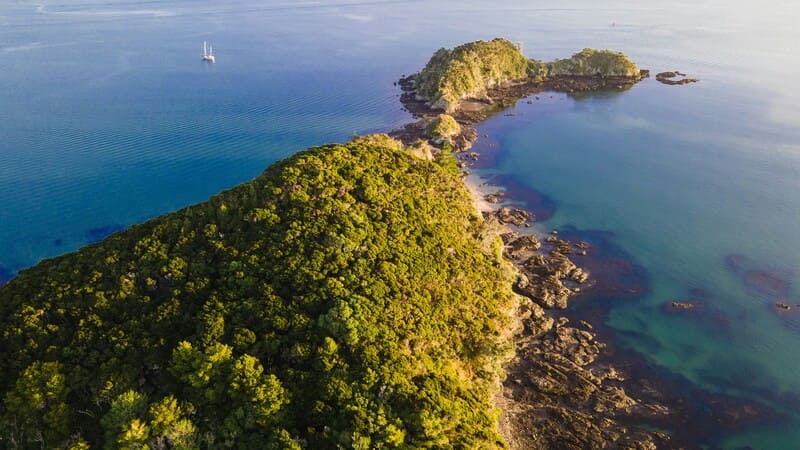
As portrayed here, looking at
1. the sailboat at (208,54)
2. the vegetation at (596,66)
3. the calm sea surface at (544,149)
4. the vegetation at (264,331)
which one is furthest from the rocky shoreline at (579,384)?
the sailboat at (208,54)

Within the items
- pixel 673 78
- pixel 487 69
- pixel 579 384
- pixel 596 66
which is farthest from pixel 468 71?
pixel 579 384

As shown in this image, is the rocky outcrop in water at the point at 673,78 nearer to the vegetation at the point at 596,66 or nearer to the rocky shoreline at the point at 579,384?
the vegetation at the point at 596,66

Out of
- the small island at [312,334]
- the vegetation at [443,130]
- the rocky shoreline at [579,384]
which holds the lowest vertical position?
the rocky shoreline at [579,384]

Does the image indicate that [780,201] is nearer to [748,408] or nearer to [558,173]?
[558,173]

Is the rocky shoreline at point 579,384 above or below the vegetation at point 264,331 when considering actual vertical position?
below

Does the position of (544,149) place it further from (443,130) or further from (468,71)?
(468,71)

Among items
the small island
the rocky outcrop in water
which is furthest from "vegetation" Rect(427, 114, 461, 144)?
the rocky outcrop in water

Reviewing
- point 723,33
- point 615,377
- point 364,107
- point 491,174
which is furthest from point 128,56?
point 723,33
